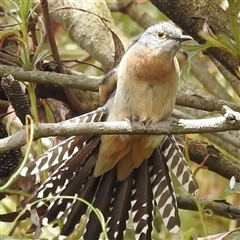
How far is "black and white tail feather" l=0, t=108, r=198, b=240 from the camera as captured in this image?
6.64 feet

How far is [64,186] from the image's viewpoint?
2047 mm

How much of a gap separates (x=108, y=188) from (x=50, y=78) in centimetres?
42

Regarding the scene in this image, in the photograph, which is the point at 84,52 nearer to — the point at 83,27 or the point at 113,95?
the point at 83,27

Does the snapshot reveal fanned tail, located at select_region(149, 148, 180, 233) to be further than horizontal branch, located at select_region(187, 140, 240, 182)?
No

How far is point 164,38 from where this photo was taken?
80.7 inches

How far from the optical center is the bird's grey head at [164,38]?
2.01 metres

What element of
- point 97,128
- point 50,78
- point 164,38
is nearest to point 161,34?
point 164,38

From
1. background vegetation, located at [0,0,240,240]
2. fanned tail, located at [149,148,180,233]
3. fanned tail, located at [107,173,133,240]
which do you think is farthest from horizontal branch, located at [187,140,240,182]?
fanned tail, located at [107,173,133,240]

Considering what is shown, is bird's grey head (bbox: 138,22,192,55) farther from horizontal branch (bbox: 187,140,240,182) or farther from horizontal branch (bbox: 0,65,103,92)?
horizontal branch (bbox: 187,140,240,182)

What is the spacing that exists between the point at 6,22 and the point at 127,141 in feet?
1.87

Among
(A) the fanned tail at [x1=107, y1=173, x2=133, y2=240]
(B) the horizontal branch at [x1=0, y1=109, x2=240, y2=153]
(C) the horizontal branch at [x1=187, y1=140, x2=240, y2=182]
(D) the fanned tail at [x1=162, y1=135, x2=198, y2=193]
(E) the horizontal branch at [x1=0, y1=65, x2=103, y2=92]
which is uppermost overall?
(B) the horizontal branch at [x1=0, y1=109, x2=240, y2=153]

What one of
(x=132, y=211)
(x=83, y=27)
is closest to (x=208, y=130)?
(x=132, y=211)

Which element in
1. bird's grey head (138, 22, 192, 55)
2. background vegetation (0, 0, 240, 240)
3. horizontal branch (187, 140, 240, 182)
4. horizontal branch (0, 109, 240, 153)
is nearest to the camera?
horizontal branch (0, 109, 240, 153)

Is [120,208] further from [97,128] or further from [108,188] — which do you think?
[97,128]
